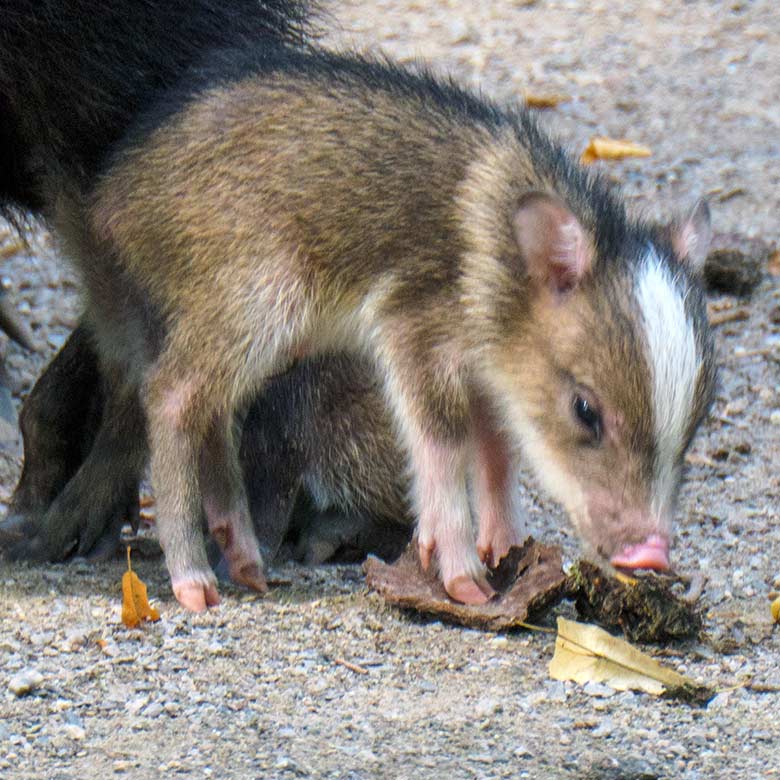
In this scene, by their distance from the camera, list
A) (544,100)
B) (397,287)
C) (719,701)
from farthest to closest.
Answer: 1. (544,100)
2. (397,287)
3. (719,701)

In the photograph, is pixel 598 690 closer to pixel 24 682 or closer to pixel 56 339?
pixel 24 682

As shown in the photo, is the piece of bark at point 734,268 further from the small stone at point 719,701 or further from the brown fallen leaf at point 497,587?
the small stone at point 719,701

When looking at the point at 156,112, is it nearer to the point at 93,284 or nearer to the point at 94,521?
the point at 93,284

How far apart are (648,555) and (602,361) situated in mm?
391

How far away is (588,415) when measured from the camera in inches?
134

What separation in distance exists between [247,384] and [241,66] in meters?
0.75

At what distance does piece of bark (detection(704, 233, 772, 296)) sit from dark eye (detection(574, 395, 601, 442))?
228 cm

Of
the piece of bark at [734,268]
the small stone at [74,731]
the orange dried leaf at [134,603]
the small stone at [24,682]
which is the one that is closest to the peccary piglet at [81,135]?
the orange dried leaf at [134,603]

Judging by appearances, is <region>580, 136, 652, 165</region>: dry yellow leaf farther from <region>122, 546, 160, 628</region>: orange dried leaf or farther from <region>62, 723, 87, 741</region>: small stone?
<region>62, 723, 87, 741</region>: small stone

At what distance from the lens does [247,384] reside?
12.0 feet

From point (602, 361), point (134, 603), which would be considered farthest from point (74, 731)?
point (602, 361)

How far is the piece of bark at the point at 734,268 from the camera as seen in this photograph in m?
5.59

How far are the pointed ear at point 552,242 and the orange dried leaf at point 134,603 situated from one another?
101 centimetres

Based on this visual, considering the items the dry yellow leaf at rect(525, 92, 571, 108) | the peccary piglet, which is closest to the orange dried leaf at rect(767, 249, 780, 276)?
the dry yellow leaf at rect(525, 92, 571, 108)
